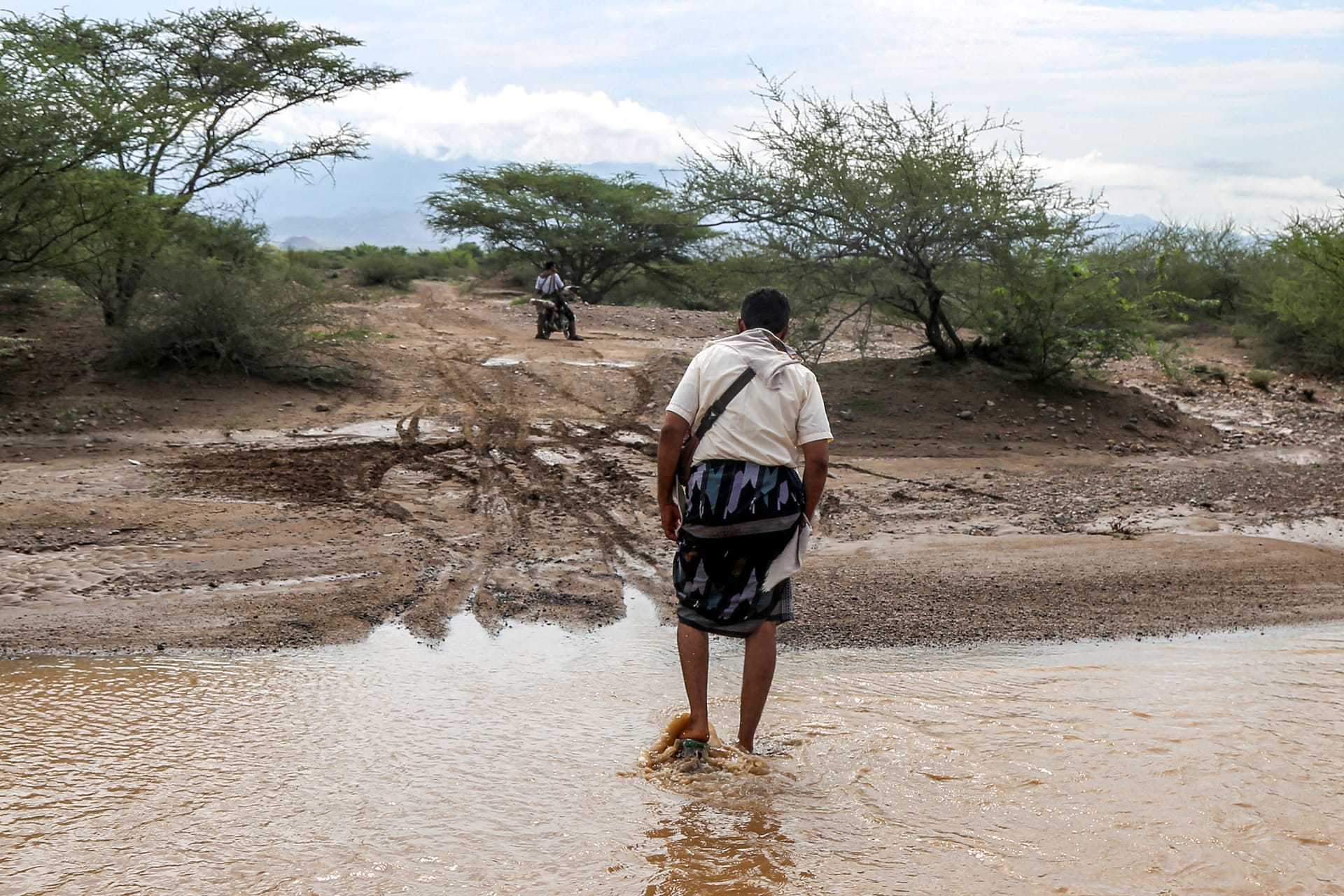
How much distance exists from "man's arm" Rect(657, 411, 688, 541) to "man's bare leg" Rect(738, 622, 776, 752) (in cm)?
45

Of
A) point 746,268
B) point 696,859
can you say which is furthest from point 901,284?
point 696,859

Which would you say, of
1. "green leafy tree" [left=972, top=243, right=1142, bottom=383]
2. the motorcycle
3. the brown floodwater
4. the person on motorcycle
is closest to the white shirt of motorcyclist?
the person on motorcycle

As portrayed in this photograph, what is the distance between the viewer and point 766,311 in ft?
12.7

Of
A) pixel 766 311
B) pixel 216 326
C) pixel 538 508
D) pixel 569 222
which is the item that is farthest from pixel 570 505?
pixel 569 222

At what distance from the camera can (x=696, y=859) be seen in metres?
3.32

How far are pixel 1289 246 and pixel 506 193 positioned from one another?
59.9 ft

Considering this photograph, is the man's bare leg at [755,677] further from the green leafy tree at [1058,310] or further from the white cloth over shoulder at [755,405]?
the green leafy tree at [1058,310]

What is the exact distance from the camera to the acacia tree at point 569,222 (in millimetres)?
28359

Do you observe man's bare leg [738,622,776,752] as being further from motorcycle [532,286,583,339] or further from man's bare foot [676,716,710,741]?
motorcycle [532,286,583,339]

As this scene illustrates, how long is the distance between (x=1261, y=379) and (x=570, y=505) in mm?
11388

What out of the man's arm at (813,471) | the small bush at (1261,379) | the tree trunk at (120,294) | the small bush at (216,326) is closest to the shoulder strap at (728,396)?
the man's arm at (813,471)

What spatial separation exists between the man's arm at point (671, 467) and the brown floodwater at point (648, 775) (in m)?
0.86

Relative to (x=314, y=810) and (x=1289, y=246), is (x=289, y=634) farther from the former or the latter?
(x=1289, y=246)

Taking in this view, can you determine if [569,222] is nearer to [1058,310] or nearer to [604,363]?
[604,363]
